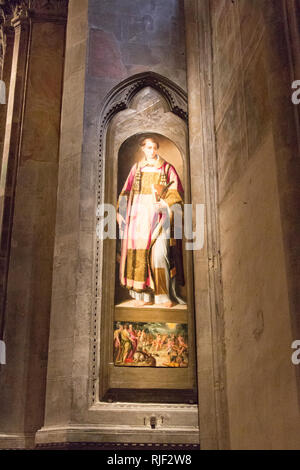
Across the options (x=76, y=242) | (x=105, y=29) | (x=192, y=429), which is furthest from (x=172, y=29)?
(x=192, y=429)

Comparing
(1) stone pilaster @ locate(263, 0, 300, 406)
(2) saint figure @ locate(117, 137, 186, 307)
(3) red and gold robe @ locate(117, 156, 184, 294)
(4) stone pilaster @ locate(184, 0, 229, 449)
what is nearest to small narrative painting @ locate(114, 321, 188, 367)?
(2) saint figure @ locate(117, 137, 186, 307)

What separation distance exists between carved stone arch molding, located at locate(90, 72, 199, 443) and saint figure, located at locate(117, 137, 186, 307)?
0.17 metres

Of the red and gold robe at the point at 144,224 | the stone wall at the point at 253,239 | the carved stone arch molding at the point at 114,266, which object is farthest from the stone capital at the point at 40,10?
the stone wall at the point at 253,239

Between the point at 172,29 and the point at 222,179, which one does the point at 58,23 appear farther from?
the point at 222,179

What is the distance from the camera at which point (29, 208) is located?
970 cm

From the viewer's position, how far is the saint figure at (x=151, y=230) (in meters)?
8.56

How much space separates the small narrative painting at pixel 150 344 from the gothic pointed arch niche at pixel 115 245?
0.05m

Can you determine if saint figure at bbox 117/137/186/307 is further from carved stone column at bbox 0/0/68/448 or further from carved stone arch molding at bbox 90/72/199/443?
carved stone column at bbox 0/0/68/448

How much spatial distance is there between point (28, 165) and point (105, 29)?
2.27 metres

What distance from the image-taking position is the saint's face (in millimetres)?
9242

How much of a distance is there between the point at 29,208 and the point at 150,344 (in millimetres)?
2871

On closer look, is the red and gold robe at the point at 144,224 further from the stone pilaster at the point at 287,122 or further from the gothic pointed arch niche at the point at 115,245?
the stone pilaster at the point at 287,122

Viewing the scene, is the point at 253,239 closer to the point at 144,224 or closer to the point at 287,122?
the point at 287,122

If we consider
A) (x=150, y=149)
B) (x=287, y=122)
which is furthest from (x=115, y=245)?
(x=287, y=122)
